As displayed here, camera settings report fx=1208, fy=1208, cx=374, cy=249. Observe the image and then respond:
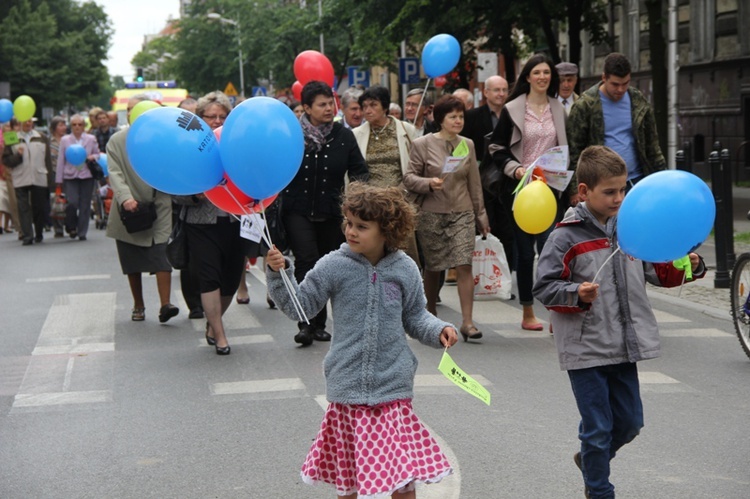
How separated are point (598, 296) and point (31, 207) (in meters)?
16.6

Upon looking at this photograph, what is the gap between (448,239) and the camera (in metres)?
9.42

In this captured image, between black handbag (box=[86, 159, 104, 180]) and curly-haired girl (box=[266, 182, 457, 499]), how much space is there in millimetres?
15556

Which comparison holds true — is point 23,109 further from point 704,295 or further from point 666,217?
point 666,217

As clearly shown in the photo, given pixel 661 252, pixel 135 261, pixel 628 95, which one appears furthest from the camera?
pixel 135 261

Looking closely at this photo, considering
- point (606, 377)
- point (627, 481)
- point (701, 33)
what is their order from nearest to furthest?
1. point (606, 377)
2. point (627, 481)
3. point (701, 33)

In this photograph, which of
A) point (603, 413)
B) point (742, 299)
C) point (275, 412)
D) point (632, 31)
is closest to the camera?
point (603, 413)

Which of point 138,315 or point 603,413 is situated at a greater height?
point 603,413

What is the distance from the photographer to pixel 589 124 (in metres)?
9.09

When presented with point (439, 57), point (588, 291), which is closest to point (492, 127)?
Answer: point (439, 57)

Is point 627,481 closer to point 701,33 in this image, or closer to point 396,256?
point 396,256

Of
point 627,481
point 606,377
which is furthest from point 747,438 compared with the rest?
point 606,377

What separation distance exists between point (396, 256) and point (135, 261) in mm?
6500

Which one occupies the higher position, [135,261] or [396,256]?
[396,256]

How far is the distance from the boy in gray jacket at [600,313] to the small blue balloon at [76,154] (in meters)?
15.4
